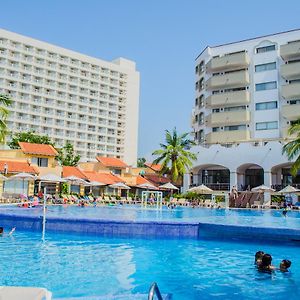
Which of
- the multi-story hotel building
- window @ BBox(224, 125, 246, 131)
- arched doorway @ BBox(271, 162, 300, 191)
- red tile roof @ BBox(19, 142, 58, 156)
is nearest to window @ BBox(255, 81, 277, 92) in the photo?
window @ BBox(224, 125, 246, 131)

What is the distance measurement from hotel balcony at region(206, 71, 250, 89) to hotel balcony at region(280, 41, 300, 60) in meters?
4.87

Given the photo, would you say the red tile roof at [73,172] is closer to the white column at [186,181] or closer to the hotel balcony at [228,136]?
the white column at [186,181]

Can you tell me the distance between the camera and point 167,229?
14.0m

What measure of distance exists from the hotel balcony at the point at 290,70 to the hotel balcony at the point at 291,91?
1.26 m

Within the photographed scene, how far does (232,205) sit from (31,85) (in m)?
52.2

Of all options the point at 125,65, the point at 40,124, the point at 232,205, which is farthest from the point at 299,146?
the point at 125,65

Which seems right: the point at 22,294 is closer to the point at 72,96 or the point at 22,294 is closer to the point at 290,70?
the point at 290,70

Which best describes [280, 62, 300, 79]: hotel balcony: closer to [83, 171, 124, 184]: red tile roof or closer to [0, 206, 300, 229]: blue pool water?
[0, 206, 300, 229]: blue pool water

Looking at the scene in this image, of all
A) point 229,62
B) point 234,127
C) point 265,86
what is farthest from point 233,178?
point 229,62

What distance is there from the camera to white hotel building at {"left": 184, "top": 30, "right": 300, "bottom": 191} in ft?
139

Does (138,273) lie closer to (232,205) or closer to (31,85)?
(232,205)

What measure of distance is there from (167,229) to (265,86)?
37.0m

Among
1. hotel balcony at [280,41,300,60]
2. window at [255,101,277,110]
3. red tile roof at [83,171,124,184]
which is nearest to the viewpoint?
red tile roof at [83,171,124,184]

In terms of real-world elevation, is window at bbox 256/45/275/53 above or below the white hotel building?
above
